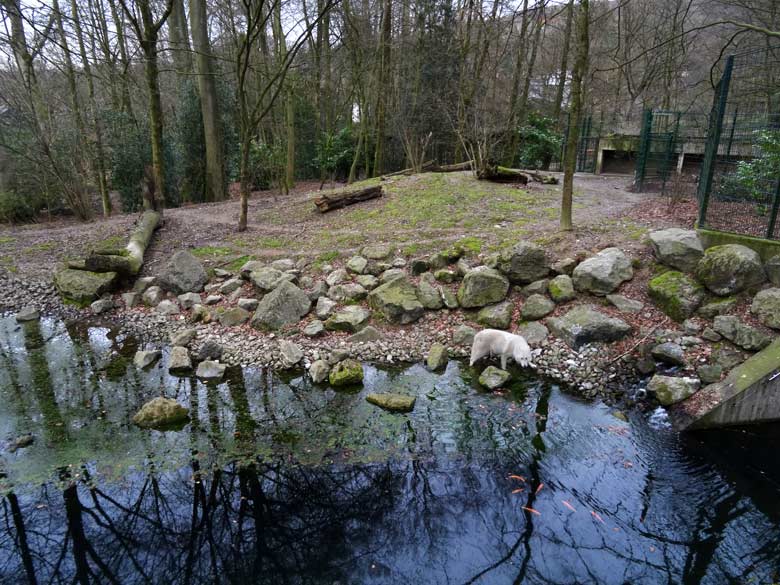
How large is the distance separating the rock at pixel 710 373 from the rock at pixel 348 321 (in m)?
4.05

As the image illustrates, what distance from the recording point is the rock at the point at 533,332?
6436 mm

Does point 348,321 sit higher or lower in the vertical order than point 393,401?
higher

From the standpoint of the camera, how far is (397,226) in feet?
33.0

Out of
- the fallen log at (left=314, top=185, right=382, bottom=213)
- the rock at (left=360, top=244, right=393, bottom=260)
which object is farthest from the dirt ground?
the rock at (left=360, top=244, right=393, bottom=260)

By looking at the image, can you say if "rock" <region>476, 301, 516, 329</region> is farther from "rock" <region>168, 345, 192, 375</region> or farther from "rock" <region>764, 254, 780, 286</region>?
"rock" <region>168, 345, 192, 375</region>

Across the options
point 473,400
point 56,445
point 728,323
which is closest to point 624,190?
point 728,323

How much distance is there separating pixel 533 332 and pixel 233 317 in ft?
13.7

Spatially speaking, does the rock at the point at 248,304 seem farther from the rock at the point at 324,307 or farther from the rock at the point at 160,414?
the rock at the point at 160,414

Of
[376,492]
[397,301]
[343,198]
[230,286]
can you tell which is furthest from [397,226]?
[376,492]

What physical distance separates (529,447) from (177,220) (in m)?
9.80

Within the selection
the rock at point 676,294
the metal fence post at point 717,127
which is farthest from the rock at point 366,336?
the metal fence post at point 717,127

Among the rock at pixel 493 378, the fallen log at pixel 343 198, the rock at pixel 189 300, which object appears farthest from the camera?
the fallen log at pixel 343 198

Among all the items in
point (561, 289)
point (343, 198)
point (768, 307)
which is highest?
point (343, 198)

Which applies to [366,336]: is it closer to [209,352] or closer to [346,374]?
[346,374]
